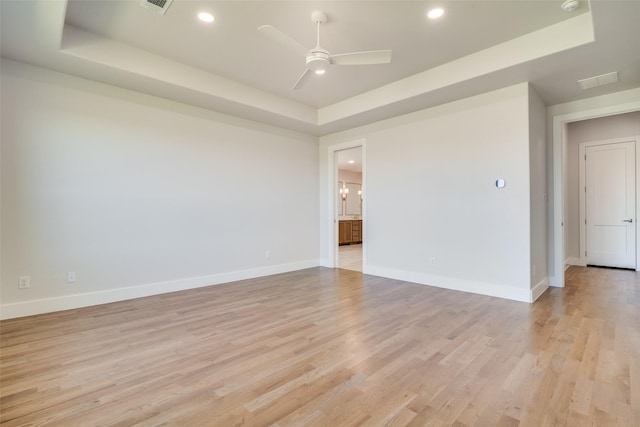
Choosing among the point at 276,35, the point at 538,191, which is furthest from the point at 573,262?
the point at 276,35

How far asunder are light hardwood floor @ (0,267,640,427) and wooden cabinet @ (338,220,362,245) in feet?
20.6

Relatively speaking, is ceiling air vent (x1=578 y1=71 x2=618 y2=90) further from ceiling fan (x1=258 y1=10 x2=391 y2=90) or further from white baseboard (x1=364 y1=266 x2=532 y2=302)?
ceiling fan (x1=258 y1=10 x2=391 y2=90)

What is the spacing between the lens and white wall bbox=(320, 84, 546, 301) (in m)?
3.85

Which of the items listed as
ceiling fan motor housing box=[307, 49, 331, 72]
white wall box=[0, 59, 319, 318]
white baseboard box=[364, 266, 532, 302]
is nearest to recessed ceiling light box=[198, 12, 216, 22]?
ceiling fan motor housing box=[307, 49, 331, 72]

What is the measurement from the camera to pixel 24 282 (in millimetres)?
3312

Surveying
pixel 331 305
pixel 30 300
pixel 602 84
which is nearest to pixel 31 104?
pixel 30 300

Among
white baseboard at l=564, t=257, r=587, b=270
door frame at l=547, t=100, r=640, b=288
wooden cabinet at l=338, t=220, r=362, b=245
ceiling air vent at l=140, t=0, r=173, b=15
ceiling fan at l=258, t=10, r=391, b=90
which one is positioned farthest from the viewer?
wooden cabinet at l=338, t=220, r=362, b=245

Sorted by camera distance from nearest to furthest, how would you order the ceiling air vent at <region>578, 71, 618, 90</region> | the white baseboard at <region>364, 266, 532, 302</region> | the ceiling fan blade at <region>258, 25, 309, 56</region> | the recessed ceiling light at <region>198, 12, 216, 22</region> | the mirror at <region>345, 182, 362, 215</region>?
the ceiling fan blade at <region>258, 25, 309, 56</region>, the recessed ceiling light at <region>198, 12, 216, 22</region>, the ceiling air vent at <region>578, 71, 618, 90</region>, the white baseboard at <region>364, 266, 532, 302</region>, the mirror at <region>345, 182, 362, 215</region>

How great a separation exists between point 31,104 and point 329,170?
450 centimetres

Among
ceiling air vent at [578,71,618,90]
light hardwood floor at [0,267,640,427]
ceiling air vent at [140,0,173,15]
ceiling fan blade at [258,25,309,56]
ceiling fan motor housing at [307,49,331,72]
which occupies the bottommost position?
light hardwood floor at [0,267,640,427]

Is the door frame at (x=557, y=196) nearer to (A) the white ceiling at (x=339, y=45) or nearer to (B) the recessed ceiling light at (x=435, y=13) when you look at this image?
(A) the white ceiling at (x=339, y=45)

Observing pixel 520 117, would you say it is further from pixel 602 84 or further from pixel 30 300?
pixel 30 300

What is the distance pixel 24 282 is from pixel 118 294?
911 mm

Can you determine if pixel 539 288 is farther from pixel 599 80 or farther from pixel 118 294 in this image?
pixel 118 294
